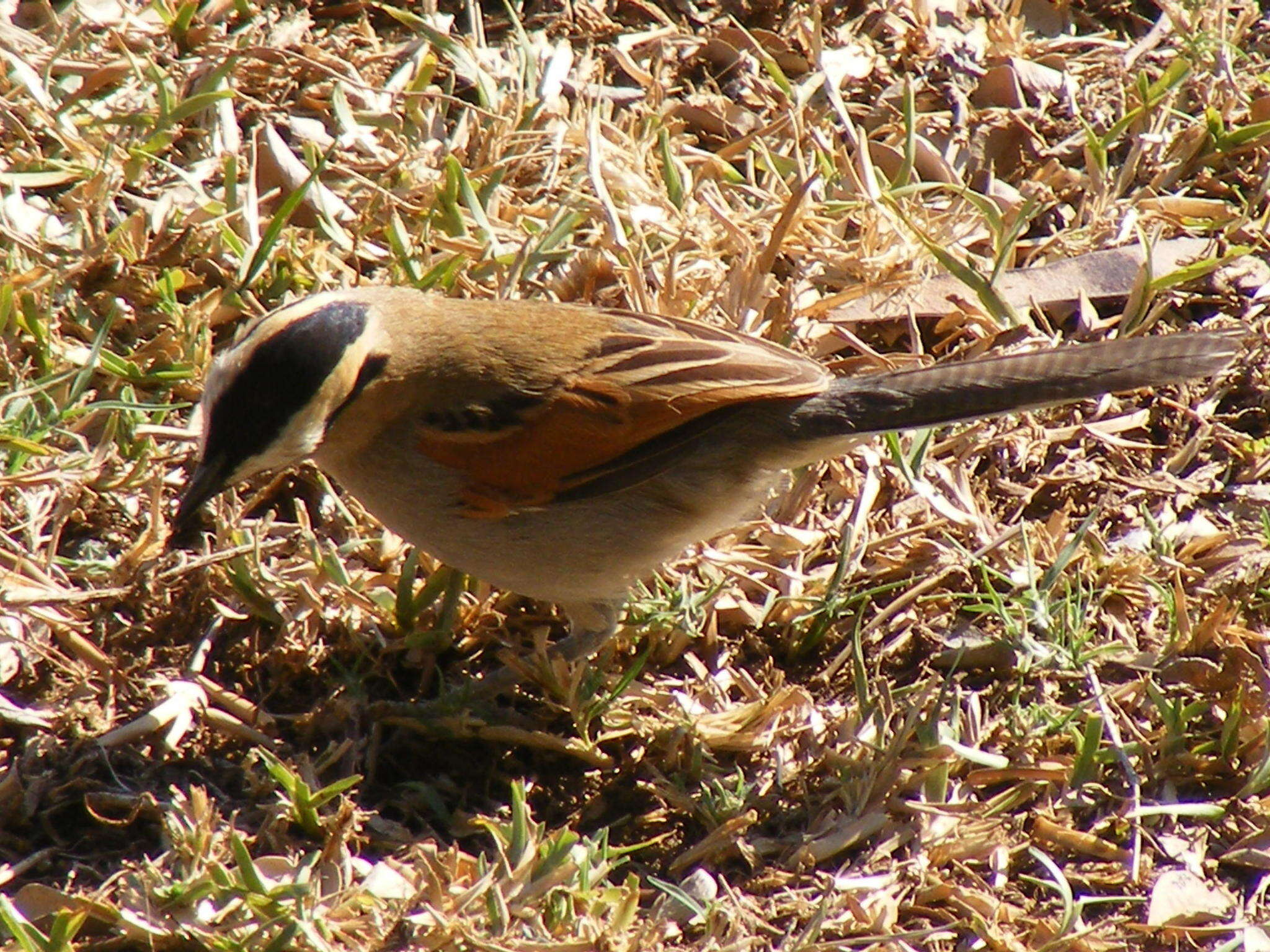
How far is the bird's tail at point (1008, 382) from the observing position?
551 cm

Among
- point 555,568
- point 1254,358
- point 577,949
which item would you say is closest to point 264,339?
point 555,568

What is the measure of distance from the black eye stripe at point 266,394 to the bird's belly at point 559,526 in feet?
1.79

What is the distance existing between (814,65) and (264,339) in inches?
147

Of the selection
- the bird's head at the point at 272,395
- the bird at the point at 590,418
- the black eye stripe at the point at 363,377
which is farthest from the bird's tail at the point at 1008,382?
the bird's head at the point at 272,395

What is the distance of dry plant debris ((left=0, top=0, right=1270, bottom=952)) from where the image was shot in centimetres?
536

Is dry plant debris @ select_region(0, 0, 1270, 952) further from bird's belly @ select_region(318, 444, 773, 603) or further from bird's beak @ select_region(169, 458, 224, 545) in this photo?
bird's beak @ select_region(169, 458, 224, 545)

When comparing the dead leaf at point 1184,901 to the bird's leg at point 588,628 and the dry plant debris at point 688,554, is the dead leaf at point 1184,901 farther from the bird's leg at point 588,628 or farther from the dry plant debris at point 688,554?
the bird's leg at point 588,628

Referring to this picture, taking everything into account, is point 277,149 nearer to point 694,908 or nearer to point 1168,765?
point 694,908

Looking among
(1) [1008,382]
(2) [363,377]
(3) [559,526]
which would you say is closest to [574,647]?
(3) [559,526]

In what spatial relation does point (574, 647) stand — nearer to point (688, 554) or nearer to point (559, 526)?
point (559, 526)

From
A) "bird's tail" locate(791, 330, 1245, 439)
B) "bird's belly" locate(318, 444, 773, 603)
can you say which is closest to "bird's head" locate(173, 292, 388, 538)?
"bird's belly" locate(318, 444, 773, 603)

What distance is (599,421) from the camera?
572 cm

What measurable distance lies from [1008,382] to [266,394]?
2562mm

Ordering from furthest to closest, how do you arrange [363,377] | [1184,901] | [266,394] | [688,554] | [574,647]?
1. [688,554]
2. [574,647]
3. [363,377]
4. [1184,901]
5. [266,394]
